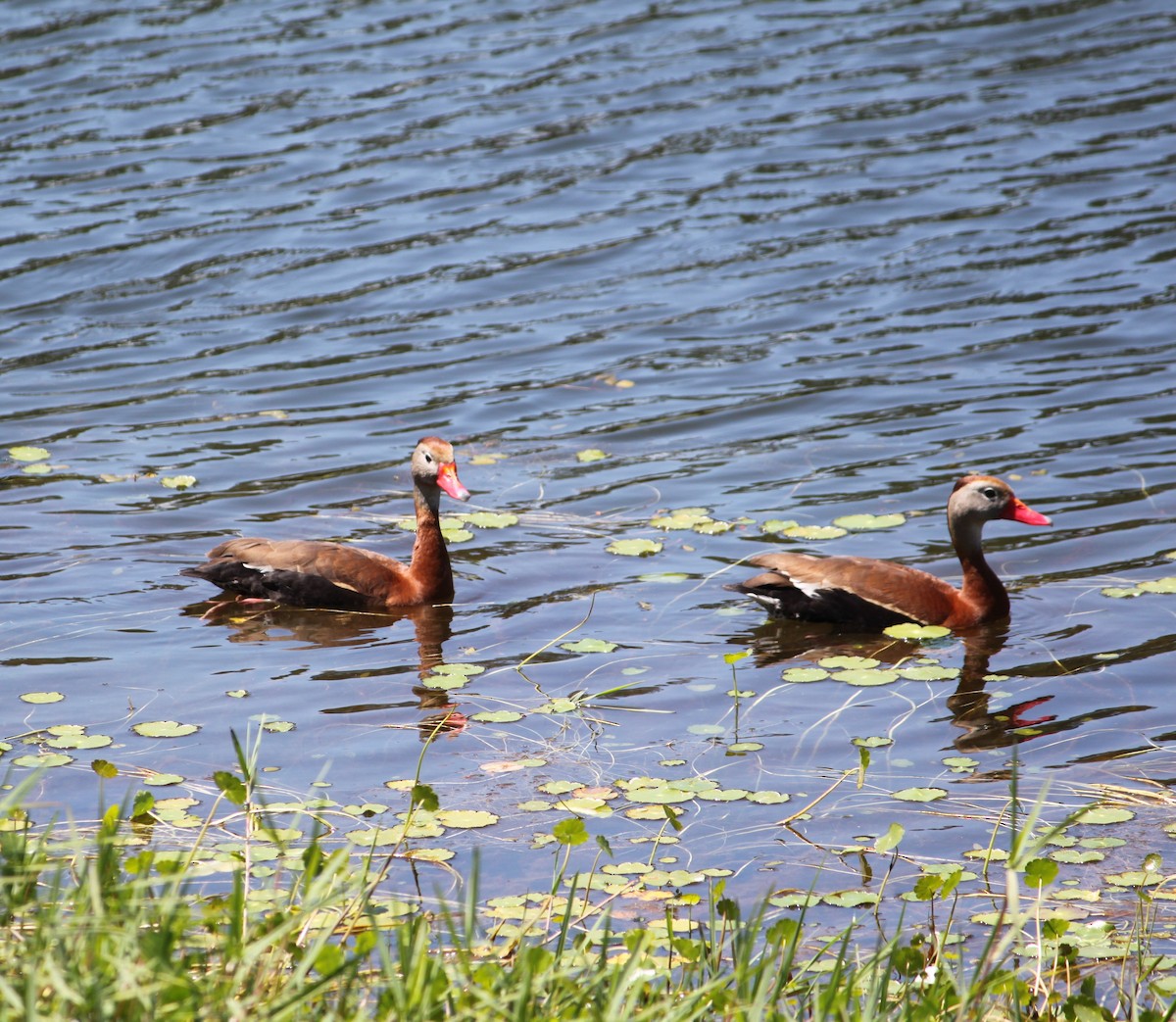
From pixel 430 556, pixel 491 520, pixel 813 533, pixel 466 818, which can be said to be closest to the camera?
pixel 466 818

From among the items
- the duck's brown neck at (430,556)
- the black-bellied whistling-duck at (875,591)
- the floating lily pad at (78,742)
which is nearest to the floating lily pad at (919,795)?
the black-bellied whistling-duck at (875,591)

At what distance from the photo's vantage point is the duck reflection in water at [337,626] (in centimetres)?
779

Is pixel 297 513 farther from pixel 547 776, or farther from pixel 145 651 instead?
pixel 547 776

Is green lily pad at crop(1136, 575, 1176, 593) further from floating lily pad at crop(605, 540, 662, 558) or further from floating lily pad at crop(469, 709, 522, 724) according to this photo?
floating lily pad at crop(469, 709, 522, 724)

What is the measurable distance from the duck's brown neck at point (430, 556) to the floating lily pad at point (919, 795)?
10.5 ft

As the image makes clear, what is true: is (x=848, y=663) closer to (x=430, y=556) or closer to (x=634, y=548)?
(x=634, y=548)

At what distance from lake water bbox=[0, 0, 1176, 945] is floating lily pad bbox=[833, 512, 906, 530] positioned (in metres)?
0.21

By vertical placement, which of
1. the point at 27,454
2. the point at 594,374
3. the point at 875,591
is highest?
the point at 27,454

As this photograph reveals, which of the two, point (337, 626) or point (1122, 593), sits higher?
point (337, 626)

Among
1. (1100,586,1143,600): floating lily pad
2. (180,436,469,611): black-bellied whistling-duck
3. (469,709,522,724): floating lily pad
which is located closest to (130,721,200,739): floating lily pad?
(469,709,522,724): floating lily pad

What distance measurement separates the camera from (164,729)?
6.57 metres

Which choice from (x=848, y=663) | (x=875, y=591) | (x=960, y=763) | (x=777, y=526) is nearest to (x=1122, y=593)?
(x=875, y=591)

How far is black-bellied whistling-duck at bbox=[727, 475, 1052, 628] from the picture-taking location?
810 centimetres

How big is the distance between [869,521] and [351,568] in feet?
9.89
